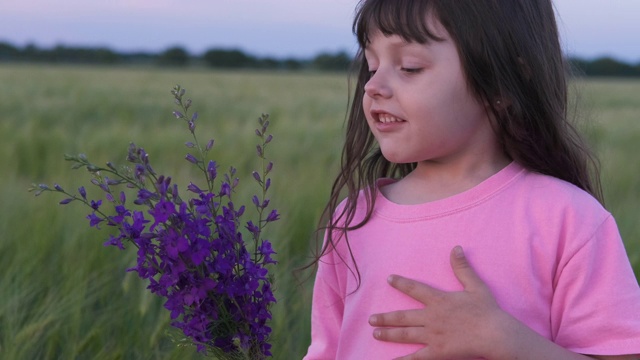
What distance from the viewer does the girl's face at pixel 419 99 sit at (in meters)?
1.20

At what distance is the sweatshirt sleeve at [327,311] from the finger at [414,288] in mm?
160

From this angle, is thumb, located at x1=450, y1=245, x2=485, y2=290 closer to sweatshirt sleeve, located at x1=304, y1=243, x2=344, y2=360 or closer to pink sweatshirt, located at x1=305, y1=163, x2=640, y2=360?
pink sweatshirt, located at x1=305, y1=163, x2=640, y2=360

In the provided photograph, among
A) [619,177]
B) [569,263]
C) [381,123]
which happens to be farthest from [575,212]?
[619,177]

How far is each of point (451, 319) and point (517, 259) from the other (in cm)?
12

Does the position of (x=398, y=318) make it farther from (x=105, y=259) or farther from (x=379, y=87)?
(x=105, y=259)

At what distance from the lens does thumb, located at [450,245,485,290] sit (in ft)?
3.80

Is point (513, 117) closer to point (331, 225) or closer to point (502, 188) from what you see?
point (502, 188)

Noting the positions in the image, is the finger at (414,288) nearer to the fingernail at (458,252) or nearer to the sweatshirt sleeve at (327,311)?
the fingernail at (458,252)

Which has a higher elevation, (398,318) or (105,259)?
(398,318)

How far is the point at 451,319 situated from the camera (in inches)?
45.3

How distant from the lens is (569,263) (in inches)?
45.0

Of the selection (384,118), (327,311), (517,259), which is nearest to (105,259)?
(327,311)

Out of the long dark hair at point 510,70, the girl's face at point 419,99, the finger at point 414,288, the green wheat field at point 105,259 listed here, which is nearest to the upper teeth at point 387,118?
the girl's face at point 419,99

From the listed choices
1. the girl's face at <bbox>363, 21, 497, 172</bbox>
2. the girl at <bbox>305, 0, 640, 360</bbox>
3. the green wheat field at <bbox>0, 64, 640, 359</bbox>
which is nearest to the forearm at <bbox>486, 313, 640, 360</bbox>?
the girl at <bbox>305, 0, 640, 360</bbox>
